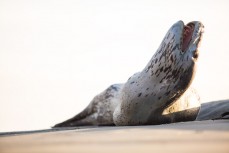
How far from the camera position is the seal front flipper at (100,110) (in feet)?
17.7

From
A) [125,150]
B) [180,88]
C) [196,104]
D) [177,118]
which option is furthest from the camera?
[196,104]

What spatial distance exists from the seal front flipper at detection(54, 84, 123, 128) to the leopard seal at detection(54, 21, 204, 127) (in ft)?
5.81

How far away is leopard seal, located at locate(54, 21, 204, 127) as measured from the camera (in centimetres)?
301

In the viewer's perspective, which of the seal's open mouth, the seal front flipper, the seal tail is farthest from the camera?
the seal tail

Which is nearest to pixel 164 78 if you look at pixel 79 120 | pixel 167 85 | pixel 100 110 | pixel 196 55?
pixel 167 85

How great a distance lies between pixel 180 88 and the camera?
3.01 m

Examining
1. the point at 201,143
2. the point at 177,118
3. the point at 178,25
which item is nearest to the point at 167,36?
the point at 178,25

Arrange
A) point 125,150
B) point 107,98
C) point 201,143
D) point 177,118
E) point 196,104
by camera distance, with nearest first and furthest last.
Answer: point 125,150 < point 201,143 < point 177,118 < point 196,104 < point 107,98

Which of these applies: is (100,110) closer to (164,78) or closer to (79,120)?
(79,120)

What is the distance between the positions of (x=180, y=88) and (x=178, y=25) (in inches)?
27.0

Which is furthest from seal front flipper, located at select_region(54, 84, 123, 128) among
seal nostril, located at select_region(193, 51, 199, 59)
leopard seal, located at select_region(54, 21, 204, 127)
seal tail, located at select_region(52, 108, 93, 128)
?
seal nostril, located at select_region(193, 51, 199, 59)

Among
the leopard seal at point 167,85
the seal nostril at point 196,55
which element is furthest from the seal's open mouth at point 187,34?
the seal nostril at point 196,55

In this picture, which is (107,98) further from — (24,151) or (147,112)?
(24,151)

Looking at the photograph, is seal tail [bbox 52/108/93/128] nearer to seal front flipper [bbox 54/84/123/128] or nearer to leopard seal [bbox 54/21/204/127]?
seal front flipper [bbox 54/84/123/128]
